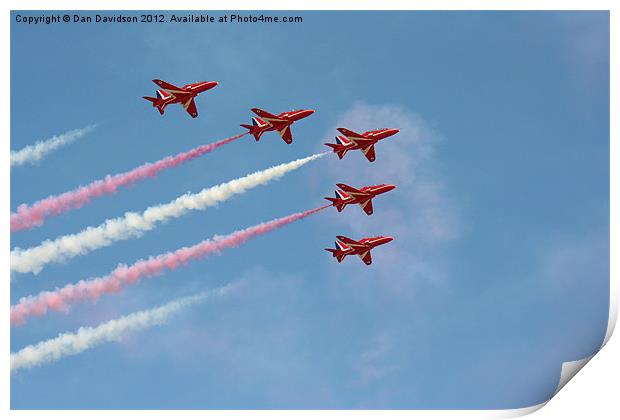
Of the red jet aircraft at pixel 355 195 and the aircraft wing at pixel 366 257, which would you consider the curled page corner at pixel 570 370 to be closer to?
the aircraft wing at pixel 366 257

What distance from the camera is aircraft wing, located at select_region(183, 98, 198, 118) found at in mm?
78375

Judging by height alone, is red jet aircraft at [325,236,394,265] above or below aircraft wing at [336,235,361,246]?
below

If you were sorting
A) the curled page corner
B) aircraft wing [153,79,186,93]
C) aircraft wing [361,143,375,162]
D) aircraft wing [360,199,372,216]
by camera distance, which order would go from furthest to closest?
1. aircraft wing [360,199,372,216]
2. aircraft wing [361,143,375,162]
3. aircraft wing [153,79,186,93]
4. the curled page corner

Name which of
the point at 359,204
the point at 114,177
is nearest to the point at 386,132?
the point at 359,204

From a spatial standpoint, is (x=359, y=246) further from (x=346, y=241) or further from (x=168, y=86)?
(x=168, y=86)

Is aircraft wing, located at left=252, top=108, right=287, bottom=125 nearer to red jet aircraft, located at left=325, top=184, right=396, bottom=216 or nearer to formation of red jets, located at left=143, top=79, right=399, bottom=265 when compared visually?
formation of red jets, located at left=143, top=79, right=399, bottom=265

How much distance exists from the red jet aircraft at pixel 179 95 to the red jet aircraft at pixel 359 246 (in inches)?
277

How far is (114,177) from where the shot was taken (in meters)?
77.7

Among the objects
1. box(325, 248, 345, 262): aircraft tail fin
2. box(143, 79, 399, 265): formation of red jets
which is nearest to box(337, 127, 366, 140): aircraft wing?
box(143, 79, 399, 265): formation of red jets

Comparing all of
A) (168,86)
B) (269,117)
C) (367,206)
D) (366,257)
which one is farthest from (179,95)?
(366,257)

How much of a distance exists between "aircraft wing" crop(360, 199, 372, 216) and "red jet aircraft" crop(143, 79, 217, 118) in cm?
687

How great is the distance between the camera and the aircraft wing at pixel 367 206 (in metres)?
79.4
